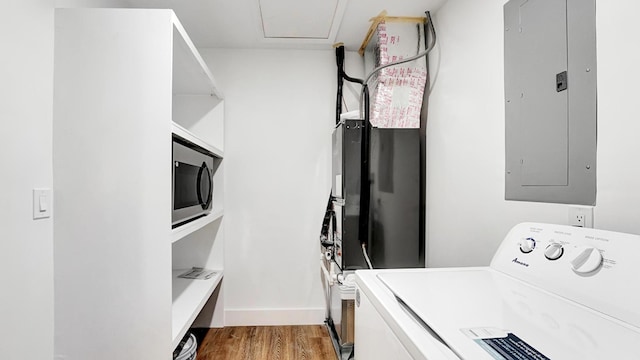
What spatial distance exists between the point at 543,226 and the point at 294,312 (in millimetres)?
2088

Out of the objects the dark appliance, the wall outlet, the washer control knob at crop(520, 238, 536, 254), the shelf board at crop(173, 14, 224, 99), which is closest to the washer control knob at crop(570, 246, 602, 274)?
the washer control knob at crop(520, 238, 536, 254)

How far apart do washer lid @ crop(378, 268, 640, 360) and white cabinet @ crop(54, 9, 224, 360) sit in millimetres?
990

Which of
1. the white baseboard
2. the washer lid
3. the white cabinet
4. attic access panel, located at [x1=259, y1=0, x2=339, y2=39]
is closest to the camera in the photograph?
the washer lid

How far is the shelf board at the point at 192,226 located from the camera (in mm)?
1503

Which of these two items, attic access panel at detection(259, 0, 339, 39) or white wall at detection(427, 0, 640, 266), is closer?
white wall at detection(427, 0, 640, 266)

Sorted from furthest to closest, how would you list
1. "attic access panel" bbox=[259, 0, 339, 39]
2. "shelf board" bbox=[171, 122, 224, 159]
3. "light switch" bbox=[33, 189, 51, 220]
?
"attic access panel" bbox=[259, 0, 339, 39]
"shelf board" bbox=[171, 122, 224, 159]
"light switch" bbox=[33, 189, 51, 220]

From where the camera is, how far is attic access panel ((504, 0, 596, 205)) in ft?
3.43

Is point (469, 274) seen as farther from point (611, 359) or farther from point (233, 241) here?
point (233, 241)

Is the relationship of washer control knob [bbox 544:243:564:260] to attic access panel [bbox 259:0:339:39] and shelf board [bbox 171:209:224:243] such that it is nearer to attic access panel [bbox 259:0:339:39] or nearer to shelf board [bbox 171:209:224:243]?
shelf board [bbox 171:209:224:243]

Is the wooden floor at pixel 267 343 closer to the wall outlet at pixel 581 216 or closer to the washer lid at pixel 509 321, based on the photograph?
the washer lid at pixel 509 321

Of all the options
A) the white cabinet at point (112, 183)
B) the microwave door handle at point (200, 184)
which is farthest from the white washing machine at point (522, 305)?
the microwave door handle at point (200, 184)

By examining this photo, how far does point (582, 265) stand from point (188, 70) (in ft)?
6.64

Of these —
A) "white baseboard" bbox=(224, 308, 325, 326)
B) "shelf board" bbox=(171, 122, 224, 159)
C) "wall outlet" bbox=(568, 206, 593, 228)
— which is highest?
"shelf board" bbox=(171, 122, 224, 159)

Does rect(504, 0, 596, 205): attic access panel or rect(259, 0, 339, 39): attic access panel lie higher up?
rect(259, 0, 339, 39): attic access panel
